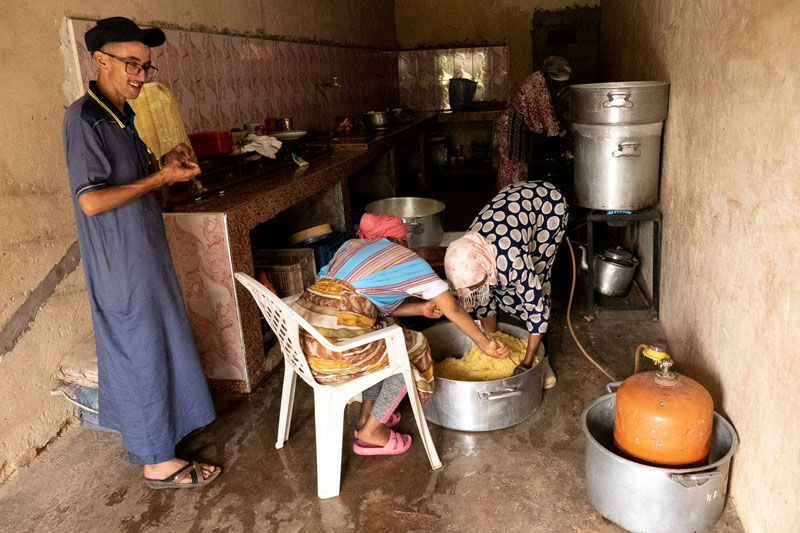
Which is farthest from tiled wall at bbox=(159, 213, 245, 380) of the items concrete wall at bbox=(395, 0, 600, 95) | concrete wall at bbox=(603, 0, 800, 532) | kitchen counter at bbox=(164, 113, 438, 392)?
concrete wall at bbox=(395, 0, 600, 95)

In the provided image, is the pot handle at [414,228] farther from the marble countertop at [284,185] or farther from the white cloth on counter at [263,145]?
the white cloth on counter at [263,145]

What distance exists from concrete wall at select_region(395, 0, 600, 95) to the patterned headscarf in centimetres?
784

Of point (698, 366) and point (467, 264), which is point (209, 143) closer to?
point (467, 264)

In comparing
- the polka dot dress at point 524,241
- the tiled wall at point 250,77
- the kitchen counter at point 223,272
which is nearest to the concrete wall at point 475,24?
the tiled wall at point 250,77

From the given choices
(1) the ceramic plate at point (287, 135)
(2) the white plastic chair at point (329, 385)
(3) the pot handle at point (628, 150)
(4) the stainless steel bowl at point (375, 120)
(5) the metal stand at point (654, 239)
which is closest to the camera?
(2) the white plastic chair at point (329, 385)

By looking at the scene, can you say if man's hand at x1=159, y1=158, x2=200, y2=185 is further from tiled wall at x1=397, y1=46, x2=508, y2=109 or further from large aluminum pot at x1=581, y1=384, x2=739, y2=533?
tiled wall at x1=397, y1=46, x2=508, y2=109

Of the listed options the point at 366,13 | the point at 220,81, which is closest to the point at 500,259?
the point at 220,81

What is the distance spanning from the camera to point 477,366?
119 inches

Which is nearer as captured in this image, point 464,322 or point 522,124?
point 464,322

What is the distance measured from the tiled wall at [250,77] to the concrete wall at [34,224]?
0.84 ft

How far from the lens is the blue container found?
Answer: 434cm

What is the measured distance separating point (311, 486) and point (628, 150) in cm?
275

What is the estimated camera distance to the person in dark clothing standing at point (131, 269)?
7.21 ft

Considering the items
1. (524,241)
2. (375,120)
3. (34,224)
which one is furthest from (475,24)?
(34,224)
